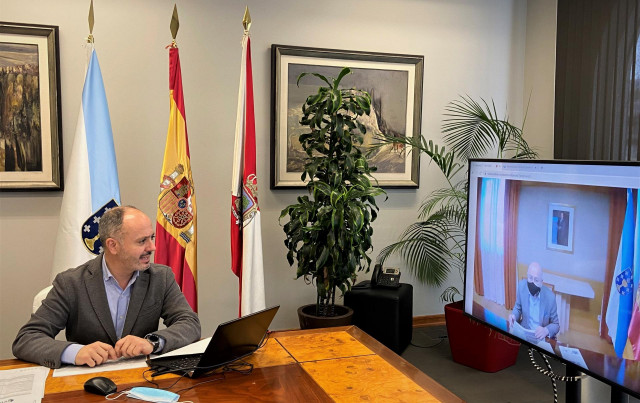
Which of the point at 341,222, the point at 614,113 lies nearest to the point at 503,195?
the point at 341,222

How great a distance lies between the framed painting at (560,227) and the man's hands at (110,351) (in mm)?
1245

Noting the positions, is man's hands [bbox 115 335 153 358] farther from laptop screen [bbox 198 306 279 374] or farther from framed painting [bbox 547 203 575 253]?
framed painting [bbox 547 203 575 253]

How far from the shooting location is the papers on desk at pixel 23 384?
1.51 meters

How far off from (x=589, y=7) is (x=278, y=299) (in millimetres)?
3030

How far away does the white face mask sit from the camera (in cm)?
149

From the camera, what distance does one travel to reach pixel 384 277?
4.10 m

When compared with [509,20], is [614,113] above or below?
below

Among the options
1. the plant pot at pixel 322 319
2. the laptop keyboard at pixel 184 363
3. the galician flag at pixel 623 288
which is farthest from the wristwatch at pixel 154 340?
the plant pot at pixel 322 319

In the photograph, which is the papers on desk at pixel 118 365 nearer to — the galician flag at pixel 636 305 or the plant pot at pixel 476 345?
the galician flag at pixel 636 305

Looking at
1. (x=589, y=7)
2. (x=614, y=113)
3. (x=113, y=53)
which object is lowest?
(x=614, y=113)

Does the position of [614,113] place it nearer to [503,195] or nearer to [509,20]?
[509,20]

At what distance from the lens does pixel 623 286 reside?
4.23 ft

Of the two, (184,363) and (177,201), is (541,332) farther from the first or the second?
(177,201)

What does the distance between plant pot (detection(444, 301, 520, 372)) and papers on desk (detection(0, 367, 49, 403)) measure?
252 centimetres
